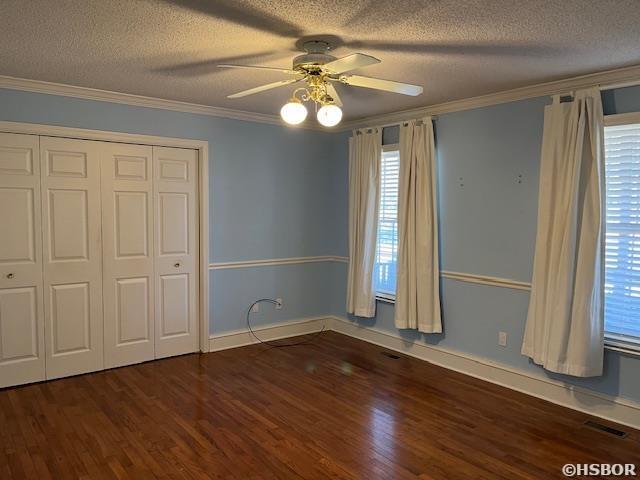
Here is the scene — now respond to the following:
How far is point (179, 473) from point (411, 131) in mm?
3477

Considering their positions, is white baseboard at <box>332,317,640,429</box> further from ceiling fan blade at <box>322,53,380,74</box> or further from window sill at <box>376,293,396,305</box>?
ceiling fan blade at <box>322,53,380,74</box>

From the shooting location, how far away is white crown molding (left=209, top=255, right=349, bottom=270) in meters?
4.93

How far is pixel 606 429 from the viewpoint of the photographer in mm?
3281

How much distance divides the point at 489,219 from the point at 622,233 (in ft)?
3.43

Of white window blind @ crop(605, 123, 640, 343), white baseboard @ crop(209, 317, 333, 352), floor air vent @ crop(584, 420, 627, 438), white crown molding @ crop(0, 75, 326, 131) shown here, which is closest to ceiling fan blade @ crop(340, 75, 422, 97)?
white window blind @ crop(605, 123, 640, 343)

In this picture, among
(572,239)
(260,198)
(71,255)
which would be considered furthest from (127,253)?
(572,239)

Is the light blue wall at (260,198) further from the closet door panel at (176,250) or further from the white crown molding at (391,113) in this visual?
the closet door panel at (176,250)

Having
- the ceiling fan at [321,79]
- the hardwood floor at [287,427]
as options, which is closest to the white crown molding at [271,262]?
the hardwood floor at [287,427]

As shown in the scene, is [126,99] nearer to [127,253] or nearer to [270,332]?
[127,253]

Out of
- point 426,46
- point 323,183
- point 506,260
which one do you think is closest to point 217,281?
point 323,183

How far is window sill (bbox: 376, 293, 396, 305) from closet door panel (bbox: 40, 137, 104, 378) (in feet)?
9.00

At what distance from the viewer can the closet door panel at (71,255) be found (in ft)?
13.1

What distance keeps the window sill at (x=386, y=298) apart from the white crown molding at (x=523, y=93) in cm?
181

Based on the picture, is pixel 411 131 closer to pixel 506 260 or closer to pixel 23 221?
pixel 506 260
